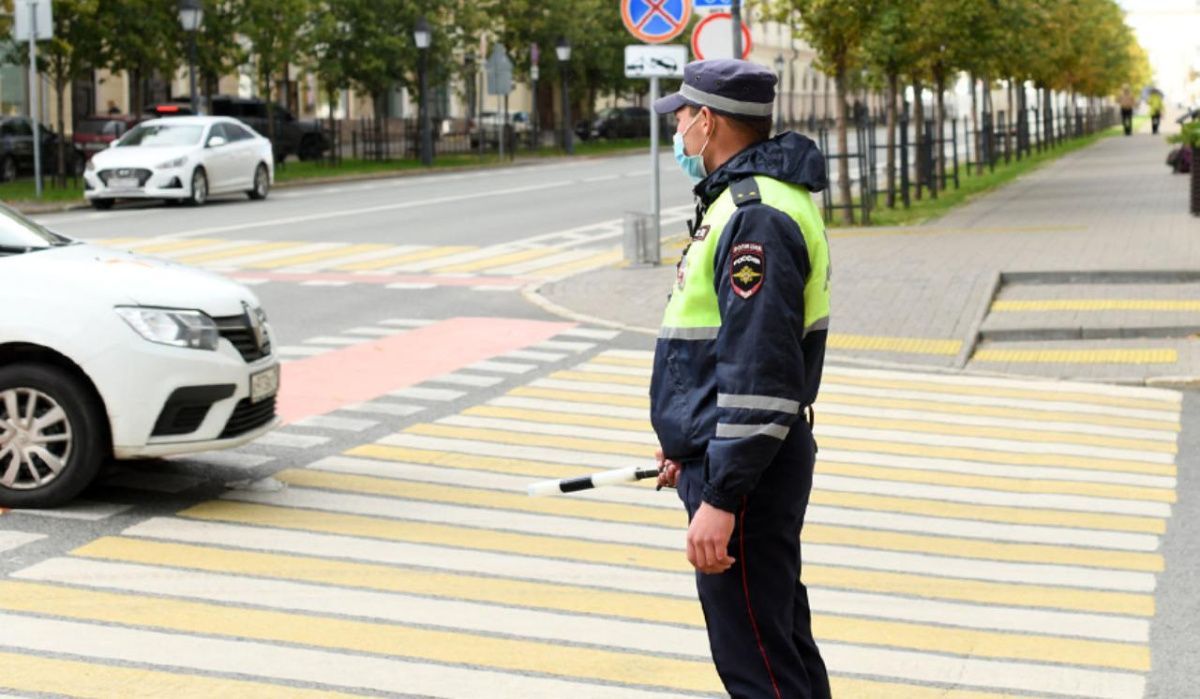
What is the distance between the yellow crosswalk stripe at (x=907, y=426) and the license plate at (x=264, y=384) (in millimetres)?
2437

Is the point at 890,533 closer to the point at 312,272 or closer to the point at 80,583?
the point at 80,583

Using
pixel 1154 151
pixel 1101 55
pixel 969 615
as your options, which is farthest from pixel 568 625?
pixel 1101 55

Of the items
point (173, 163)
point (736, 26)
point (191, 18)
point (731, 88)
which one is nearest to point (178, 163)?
point (173, 163)

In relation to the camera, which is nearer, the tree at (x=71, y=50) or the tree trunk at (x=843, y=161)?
the tree trunk at (x=843, y=161)

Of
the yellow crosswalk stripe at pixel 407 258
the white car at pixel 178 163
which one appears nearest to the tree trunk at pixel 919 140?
the yellow crosswalk stripe at pixel 407 258

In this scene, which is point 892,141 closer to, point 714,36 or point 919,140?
point 919,140

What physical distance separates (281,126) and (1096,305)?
38.1 m

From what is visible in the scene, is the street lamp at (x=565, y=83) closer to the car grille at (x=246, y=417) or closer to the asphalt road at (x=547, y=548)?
the asphalt road at (x=547, y=548)

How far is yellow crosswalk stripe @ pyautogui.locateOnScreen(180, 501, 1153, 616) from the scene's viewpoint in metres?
7.29

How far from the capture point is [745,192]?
411cm

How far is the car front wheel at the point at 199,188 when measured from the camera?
105 feet

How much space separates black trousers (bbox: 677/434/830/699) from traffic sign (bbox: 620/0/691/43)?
51.0 feet

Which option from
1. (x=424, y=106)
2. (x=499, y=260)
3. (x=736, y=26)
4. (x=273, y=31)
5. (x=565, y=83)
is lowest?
(x=499, y=260)

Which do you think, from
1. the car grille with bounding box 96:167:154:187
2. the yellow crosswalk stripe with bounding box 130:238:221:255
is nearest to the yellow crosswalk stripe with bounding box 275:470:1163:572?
the yellow crosswalk stripe with bounding box 130:238:221:255
